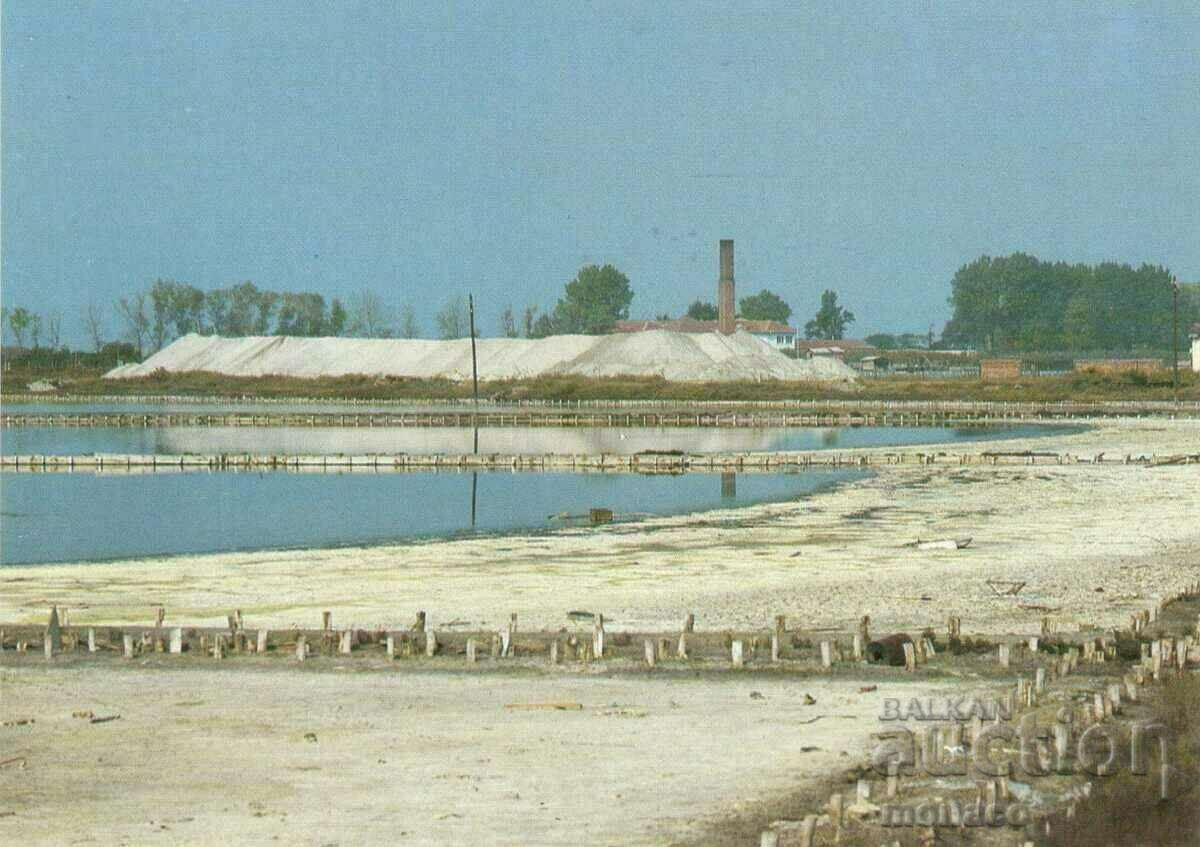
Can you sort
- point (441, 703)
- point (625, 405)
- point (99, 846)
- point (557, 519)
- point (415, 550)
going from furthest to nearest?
point (625, 405) → point (557, 519) → point (415, 550) → point (441, 703) → point (99, 846)

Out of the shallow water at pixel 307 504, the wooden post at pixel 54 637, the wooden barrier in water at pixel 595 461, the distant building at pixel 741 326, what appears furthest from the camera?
the distant building at pixel 741 326

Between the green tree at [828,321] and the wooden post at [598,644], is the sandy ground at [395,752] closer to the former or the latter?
the wooden post at [598,644]

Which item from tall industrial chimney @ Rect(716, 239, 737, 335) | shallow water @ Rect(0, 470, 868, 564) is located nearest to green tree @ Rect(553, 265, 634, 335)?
tall industrial chimney @ Rect(716, 239, 737, 335)

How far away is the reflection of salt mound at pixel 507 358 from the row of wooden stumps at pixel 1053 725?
326 feet

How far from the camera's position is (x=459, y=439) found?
68.0m

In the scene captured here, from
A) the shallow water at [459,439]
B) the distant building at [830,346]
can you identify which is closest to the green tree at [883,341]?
the distant building at [830,346]

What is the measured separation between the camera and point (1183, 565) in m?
24.4

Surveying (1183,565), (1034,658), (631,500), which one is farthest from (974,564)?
(631,500)

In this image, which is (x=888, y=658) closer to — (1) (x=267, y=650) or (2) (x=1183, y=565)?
(1) (x=267, y=650)

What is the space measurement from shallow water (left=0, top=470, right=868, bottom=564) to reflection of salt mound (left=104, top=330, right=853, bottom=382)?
6997 cm

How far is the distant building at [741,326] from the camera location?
154m

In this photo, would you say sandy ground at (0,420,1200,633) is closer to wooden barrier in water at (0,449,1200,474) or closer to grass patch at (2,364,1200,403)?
wooden barrier in water at (0,449,1200,474)

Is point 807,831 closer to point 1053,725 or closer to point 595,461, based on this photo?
point 1053,725

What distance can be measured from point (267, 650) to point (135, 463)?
36775mm
